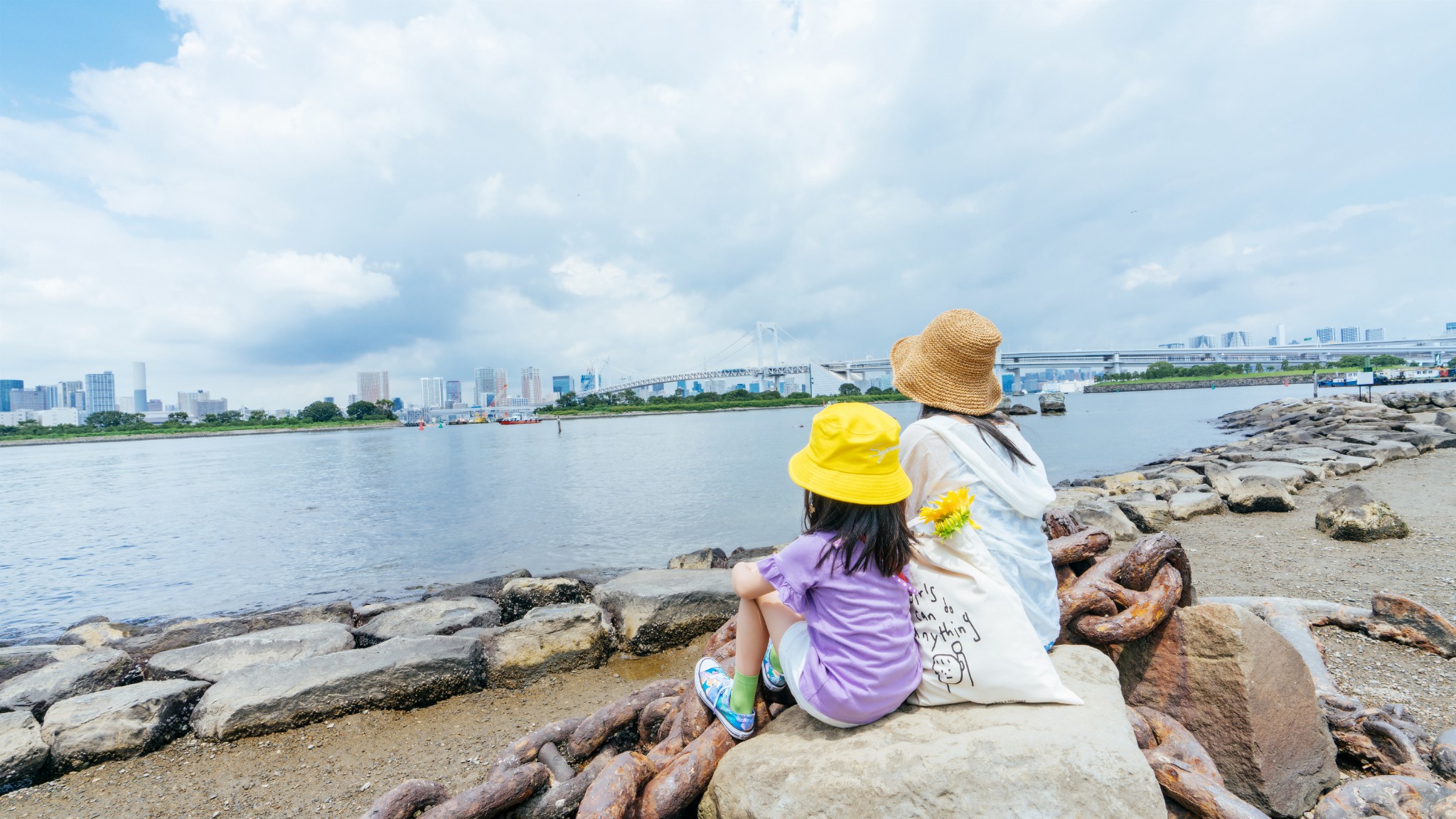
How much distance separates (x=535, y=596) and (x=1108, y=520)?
5135 millimetres

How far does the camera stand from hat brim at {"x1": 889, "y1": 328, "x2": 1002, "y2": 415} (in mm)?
2102

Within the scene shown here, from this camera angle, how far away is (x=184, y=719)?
319 centimetres

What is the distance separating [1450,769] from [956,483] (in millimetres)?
1549

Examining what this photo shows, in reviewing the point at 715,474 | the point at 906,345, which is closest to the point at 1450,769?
the point at 906,345

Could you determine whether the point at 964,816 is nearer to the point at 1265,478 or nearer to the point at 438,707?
the point at 438,707

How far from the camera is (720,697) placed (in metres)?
1.92

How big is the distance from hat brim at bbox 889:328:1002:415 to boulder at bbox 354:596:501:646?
12.3ft

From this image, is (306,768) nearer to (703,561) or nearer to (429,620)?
(429,620)

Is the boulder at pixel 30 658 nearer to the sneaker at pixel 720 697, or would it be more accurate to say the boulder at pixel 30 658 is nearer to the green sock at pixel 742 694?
the sneaker at pixel 720 697

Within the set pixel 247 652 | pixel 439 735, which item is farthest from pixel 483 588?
pixel 439 735

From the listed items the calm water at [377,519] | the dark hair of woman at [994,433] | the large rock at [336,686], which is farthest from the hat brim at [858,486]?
the calm water at [377,519]

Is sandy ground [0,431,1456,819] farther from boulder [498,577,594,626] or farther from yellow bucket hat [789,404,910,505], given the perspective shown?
yellow bucket hat [789,404,910,505]

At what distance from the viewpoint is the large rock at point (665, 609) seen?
423 centimetres

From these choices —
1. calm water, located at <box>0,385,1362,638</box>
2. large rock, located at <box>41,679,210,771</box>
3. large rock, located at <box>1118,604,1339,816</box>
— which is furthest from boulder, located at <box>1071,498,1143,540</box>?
large rock, located at <box>41,679,210,771</box>
